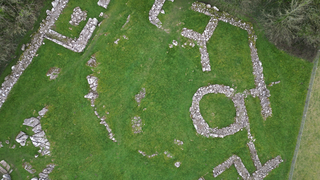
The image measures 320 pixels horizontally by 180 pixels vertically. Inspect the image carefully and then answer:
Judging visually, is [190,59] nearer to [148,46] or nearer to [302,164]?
[148,46]

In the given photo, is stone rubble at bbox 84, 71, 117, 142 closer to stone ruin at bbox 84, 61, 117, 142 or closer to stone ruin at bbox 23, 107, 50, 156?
stone ruin at bbox 84, 61, 117, 142

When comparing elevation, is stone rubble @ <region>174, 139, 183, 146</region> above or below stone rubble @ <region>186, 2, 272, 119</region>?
below

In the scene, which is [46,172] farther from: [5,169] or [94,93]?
[94,93]

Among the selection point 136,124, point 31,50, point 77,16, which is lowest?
point 136,124

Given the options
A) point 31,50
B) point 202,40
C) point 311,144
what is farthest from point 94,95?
point 311,144

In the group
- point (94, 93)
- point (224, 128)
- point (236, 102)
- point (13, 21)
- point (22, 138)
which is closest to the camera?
point (13, 21)

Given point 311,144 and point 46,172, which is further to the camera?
point 311,144

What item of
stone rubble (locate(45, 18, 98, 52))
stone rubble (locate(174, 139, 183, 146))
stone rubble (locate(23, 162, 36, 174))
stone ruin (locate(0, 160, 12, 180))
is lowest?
stone ruin (locate(0, 160, 12, 180))

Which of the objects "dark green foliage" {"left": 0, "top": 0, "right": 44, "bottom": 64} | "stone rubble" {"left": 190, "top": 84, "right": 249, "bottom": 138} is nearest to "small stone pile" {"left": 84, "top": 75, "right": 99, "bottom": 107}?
"dark green foliage" {"left": 0, "top": 0, "right": 44, "bottom": 64}
